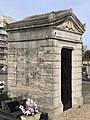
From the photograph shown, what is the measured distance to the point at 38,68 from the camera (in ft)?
27.5

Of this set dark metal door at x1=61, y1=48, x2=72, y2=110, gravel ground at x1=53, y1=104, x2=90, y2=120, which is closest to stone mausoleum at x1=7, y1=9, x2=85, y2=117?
dark metal door at x1=61, y1=48, x2=72, y2=110

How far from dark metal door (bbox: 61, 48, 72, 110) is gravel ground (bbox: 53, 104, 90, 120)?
0.38m

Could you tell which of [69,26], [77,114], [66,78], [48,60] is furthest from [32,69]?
[77,114]

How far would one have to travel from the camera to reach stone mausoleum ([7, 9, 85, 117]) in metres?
8.00

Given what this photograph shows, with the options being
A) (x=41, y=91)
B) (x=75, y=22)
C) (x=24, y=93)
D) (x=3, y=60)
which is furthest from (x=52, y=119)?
(x=3, y=60)

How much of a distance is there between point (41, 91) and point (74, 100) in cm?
212

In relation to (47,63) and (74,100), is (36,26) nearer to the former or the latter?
(47,63)

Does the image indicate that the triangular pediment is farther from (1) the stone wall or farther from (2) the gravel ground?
(2) the gravel ground

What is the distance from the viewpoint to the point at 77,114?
849 centimetres

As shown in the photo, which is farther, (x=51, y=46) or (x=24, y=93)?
(x=24, y=93)

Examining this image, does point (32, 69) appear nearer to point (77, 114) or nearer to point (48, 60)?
point (48, 60)

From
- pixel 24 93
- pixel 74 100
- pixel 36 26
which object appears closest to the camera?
pixel 36 26

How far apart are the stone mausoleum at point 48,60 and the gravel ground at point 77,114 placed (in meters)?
0.23

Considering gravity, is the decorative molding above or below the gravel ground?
above
